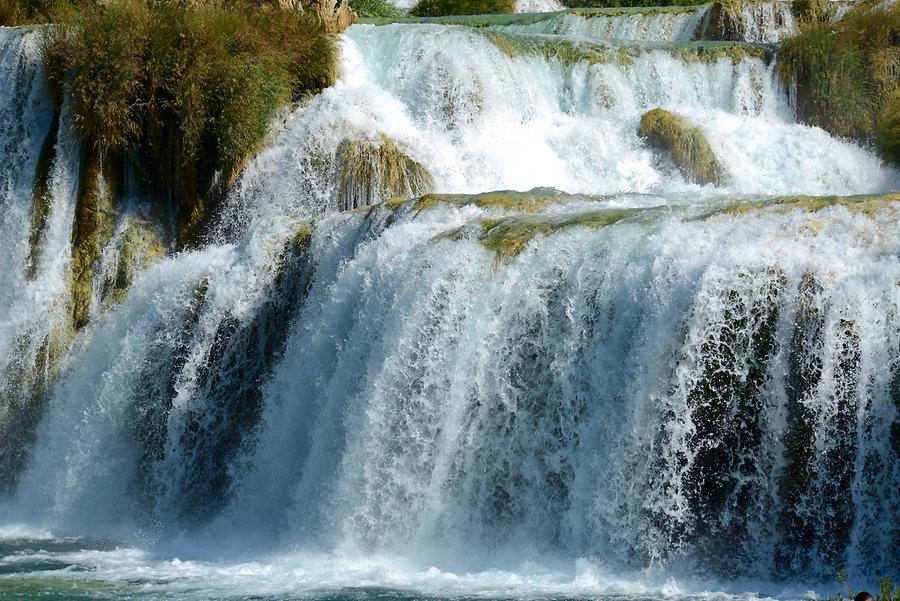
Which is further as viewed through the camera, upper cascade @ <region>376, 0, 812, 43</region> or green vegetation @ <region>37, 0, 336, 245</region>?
upper cascade @ <region>376, 0, 812, 43</region>

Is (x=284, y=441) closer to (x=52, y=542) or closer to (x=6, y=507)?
(x=52, y=542)

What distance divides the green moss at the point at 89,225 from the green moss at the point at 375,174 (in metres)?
2.95

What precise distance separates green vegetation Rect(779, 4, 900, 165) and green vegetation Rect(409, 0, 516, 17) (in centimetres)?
1383

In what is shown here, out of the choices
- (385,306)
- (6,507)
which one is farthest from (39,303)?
(385,306)

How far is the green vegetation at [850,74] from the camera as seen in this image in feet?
54.6

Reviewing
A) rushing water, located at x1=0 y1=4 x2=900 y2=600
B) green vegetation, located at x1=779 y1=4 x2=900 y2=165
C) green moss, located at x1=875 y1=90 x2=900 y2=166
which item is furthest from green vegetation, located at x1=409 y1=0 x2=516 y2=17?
green moss, located at x1=875 y1=90 x2=900 y2=166

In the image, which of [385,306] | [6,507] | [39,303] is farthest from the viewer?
[39,303]

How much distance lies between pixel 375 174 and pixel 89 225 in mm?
3586

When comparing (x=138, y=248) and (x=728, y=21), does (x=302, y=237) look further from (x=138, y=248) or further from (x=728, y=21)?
(x=728, y=21)

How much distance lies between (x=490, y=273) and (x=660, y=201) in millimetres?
2405

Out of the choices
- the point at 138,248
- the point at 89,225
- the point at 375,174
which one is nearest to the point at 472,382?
the point at 375,174

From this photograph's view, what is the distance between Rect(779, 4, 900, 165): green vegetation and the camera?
16.6m

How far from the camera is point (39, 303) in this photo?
51.6 feet

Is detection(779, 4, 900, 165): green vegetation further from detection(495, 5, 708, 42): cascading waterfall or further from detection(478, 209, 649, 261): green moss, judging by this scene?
detection(478, 209, 649, 261): green moss
